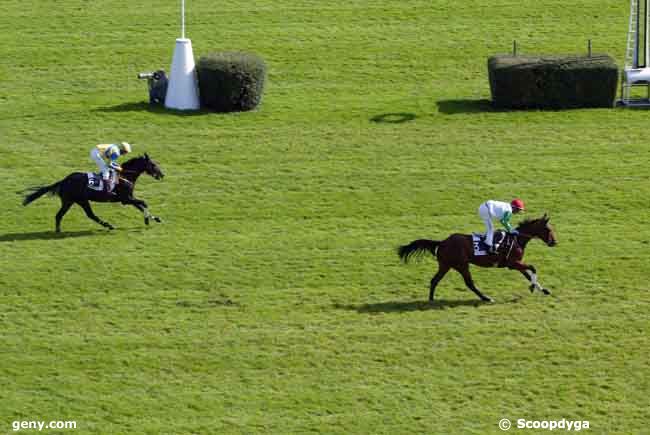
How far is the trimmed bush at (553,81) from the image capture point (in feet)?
101

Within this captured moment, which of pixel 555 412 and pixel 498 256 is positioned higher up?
pixel 498 256

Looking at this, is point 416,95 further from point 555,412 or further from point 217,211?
point 555,412

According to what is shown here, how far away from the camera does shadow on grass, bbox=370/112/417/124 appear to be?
99.8 ft

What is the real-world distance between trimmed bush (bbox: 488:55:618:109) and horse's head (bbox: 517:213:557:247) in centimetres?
989

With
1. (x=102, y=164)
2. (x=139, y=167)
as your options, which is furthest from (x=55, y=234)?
(x=139, y=167)

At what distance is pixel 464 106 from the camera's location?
103 feet

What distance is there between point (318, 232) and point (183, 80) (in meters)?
7.60

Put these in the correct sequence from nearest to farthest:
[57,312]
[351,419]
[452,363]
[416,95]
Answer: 1. [351,419]
2. [452,363]
3. [57,312]
4. [416,95]

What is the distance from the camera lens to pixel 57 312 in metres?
21.8

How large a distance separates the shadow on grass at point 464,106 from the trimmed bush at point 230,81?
4.25 meters

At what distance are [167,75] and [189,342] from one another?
42.8 ft

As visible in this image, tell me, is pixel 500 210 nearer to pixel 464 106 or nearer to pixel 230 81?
pixel 464 106

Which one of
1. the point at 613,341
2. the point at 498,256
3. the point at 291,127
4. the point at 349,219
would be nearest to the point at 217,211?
the point at 349,219

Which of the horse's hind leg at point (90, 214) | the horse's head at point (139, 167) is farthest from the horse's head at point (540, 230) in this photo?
the horse's hind leg at point (90, 214)
